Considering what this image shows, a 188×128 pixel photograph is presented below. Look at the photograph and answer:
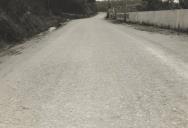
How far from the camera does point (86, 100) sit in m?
6.37

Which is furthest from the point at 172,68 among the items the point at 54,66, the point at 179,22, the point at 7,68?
the point at 179,22

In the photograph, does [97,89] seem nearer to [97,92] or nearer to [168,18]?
[97,92]

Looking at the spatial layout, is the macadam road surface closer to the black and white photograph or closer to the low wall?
the black and white photograph

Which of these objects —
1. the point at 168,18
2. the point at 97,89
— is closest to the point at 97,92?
the point at 97,89

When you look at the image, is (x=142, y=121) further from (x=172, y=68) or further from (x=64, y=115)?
(x=172, y=68)

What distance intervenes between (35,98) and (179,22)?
17.5 metres

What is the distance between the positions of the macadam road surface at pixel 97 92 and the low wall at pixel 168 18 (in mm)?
10934

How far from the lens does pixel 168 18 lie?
992 inches

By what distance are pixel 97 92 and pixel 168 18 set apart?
1942 centimetres

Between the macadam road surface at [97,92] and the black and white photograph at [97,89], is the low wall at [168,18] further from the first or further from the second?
the macadam road surface at [97,92]

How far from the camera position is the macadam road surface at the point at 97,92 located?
5297 millimetres

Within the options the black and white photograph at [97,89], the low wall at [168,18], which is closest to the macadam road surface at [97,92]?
the black and white photograph at [97,89]

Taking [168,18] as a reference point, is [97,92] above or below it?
above

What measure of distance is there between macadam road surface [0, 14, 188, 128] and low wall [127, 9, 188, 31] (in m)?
10.9
